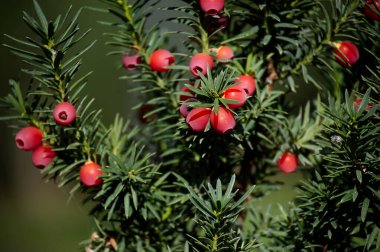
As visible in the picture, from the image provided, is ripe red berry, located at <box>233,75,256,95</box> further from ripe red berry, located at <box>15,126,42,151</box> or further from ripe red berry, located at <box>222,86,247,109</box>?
ripe red berry, located at <box>15,126,42,151</box>

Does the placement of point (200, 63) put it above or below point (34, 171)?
below

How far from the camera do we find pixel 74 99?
614mm

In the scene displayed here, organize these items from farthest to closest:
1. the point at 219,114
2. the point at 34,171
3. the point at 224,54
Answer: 1. the point at 34,171
2. the point at 224,54
3. the point at 219,114

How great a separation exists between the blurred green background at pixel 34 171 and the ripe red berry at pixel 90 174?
2.96 metres

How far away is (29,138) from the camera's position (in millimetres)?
631

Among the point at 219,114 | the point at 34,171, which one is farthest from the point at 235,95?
the point at 34,171

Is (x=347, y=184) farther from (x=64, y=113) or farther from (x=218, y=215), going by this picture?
(x=64, y=113)

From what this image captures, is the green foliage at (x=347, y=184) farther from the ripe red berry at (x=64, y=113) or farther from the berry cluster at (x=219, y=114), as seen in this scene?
the ripe red berry at (x=64, y=113)

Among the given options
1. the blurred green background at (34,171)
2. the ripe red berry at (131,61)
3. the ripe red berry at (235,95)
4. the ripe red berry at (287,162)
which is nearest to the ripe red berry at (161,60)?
the ripe red berry at (131,61)

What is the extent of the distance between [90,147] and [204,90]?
0.24 metres

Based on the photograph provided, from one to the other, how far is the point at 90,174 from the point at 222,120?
23cm

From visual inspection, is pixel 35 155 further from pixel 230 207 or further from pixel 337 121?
pixel 337 121

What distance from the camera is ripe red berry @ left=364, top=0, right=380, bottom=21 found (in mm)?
565

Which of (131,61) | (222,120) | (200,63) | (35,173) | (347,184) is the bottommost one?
(347,184)
